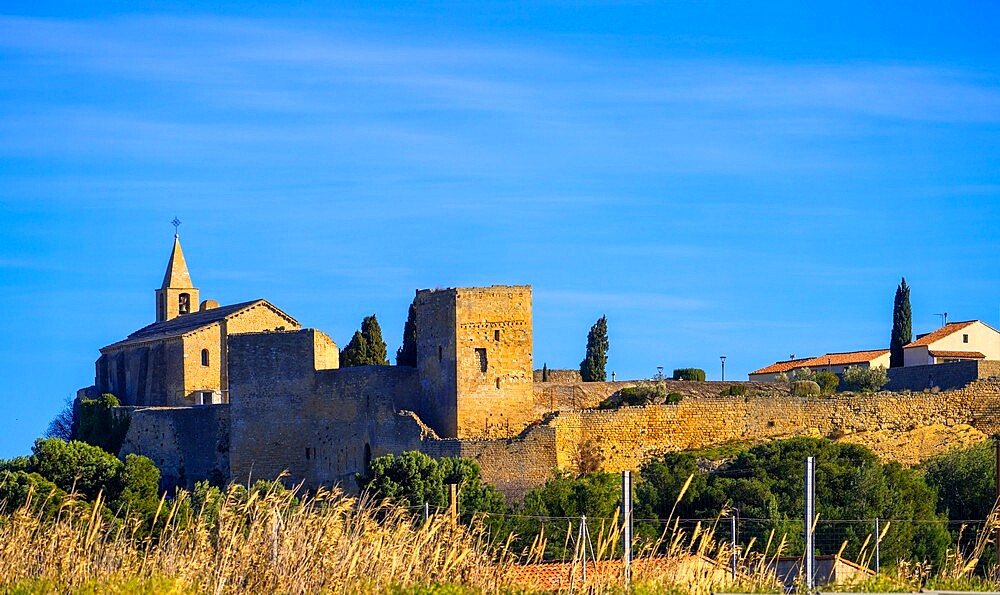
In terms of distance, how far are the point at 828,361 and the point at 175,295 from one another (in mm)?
23742

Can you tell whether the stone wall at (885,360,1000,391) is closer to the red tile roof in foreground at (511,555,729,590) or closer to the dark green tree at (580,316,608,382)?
the dark green tree at (580,316,608,382)

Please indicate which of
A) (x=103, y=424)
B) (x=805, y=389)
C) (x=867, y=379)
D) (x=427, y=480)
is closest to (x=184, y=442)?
(x=103, y=424)

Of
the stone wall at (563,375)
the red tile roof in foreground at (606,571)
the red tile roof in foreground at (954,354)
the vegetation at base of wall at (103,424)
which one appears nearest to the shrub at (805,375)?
the red tile roof in foreground at (954,354)

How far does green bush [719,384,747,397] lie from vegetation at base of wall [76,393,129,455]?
16.7m

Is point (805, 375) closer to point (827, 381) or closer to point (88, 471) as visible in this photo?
point (827, 381)

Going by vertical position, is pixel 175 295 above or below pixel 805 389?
above

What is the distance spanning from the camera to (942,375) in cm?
4403

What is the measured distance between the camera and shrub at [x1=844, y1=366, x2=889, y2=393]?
1823 inches

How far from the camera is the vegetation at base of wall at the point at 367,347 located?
49.8 metres

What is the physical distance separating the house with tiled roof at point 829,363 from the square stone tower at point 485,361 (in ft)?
49.8

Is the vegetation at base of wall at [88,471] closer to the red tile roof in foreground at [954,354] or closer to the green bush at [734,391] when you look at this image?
the green bush at [734,391]

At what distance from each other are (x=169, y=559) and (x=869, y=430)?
28.9 m

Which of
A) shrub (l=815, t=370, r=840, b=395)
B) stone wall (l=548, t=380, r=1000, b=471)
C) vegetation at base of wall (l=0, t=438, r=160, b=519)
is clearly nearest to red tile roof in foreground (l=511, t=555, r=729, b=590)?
stone wall (l=548, t=380, r=1000, b=471)

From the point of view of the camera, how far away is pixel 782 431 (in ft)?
131
